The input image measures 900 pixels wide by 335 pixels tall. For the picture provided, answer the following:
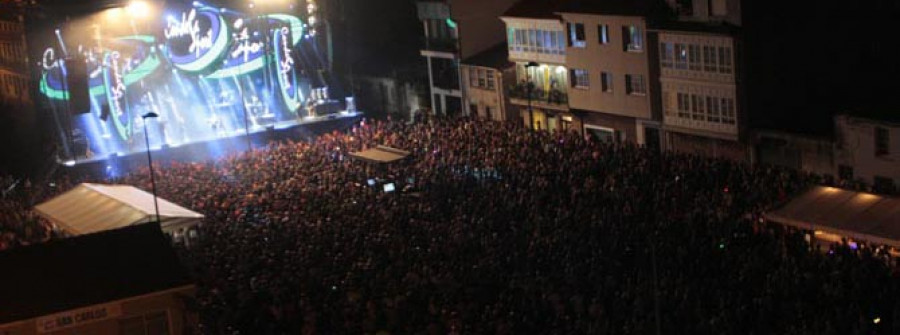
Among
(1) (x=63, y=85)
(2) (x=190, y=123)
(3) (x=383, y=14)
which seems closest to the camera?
(1) (x=63, y=85)

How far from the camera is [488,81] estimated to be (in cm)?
4444

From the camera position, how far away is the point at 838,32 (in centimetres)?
3253

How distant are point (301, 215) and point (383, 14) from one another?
107 ft

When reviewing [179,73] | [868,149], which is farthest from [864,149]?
[179,73]

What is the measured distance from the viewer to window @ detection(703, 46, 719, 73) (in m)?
32.7

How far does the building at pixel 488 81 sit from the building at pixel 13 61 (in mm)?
16152

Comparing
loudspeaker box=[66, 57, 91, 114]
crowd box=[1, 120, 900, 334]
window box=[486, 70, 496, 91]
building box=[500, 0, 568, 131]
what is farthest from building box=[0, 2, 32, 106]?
building box=[500, 0, 568, 131]

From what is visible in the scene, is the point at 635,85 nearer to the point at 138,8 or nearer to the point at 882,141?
the point at 882,141

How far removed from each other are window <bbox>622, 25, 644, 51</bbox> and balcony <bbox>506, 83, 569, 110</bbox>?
3.73 metres

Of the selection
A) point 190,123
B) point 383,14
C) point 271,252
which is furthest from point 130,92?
point 271,252

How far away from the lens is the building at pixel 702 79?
3219cm

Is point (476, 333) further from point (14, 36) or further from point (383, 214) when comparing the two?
point (14, 36)

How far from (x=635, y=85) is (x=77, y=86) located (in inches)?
810

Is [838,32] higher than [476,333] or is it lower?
higher
